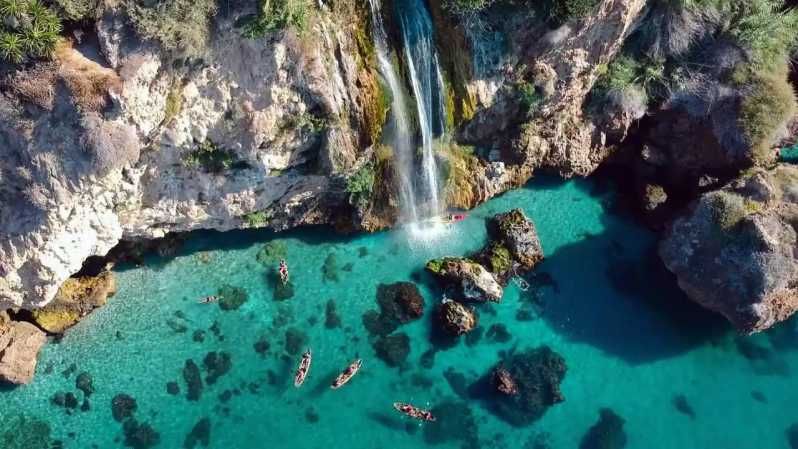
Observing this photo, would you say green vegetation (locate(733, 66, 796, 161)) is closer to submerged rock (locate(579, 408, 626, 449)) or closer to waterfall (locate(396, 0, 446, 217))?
waterfall (locate(396, 0, 446, 217))

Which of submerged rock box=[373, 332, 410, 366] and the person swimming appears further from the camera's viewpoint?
the person swimming

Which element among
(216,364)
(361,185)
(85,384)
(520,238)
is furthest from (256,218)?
(520,238)

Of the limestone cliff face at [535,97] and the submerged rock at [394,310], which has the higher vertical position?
the limestone cliff face at [535,97]

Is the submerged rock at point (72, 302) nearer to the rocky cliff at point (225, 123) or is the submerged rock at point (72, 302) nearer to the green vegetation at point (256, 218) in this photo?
the rocky cliff at point (225, 123)

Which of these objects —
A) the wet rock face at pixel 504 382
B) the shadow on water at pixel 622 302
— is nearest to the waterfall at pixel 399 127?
the shadow on water at pixel 622 302

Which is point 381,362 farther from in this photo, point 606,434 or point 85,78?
point 85,78

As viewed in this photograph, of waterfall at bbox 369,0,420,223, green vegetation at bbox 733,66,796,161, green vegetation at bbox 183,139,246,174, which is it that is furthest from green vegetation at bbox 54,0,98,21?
green vegetation at bbox 733,66,796,161
